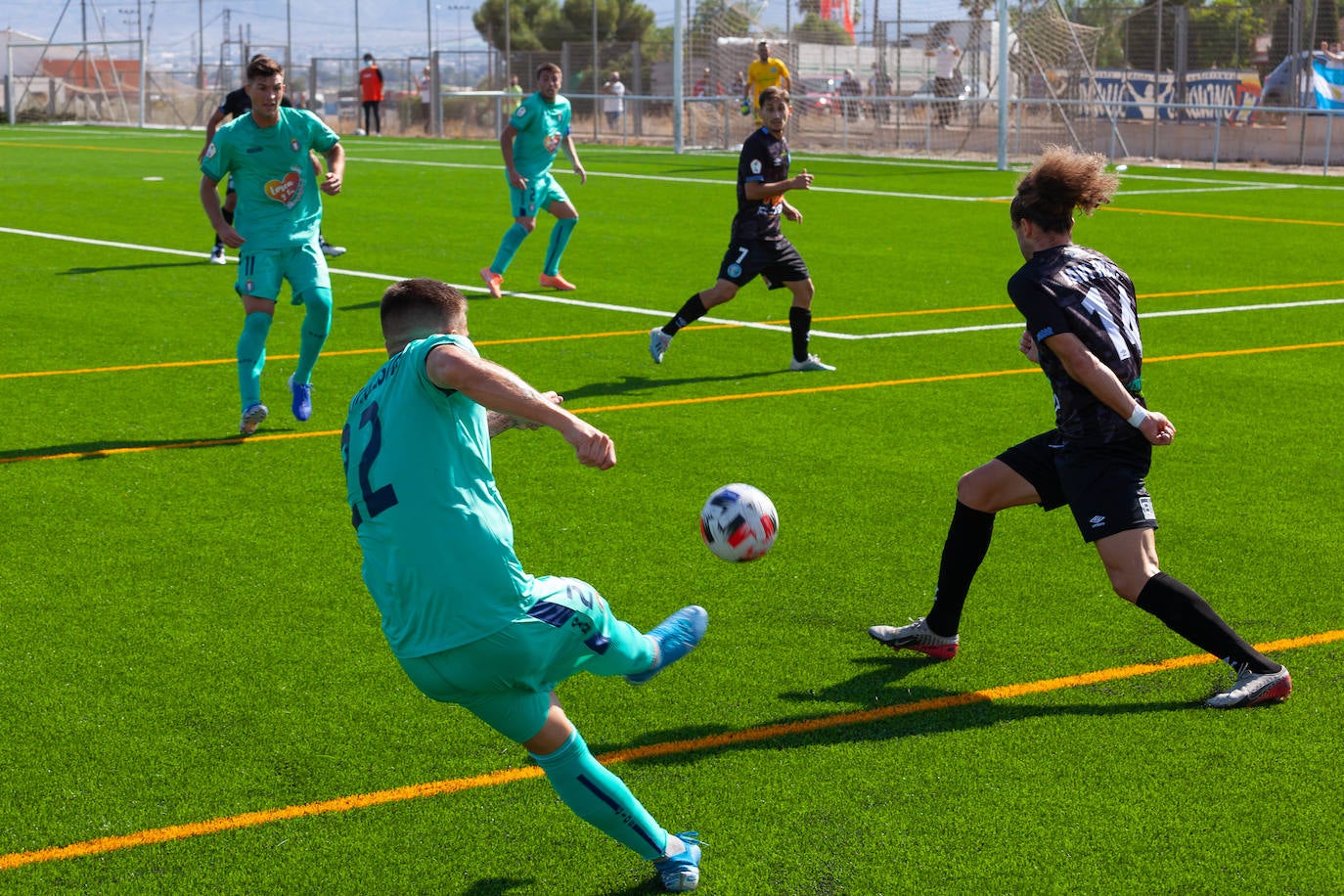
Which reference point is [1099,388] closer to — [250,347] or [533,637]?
[533,637]

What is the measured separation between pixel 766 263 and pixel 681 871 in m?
7.72

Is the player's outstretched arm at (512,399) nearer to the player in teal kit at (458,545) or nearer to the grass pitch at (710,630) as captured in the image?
the player in teal kit at (458,545)

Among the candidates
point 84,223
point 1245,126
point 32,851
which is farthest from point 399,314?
point 1245,126

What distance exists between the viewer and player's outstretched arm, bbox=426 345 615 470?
365 cm

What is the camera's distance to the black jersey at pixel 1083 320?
527 cm

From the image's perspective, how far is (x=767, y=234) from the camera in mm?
11508

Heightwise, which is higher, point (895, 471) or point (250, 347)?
point (250, 347)

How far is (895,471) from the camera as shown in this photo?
890 cm

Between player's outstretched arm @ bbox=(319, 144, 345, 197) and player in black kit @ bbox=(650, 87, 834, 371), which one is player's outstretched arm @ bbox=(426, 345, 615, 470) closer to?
player's outstretched arm @ bbox=(319, 144, 345, 197)

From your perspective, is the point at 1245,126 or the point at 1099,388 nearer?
the point at 1099,388

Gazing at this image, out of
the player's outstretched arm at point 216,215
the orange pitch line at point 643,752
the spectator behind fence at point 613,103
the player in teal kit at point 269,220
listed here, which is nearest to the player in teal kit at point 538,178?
the player in teal kit at point 269,220

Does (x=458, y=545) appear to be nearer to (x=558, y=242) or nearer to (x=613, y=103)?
(x=558, y=242)

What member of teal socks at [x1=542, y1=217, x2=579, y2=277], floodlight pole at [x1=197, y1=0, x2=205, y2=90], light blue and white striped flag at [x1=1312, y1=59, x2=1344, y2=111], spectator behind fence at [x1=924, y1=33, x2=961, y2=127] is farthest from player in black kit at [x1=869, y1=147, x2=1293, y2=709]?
floodlight pole at [x1=197, y1=0, x2=205, y2=90]

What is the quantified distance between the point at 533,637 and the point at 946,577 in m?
2.51
